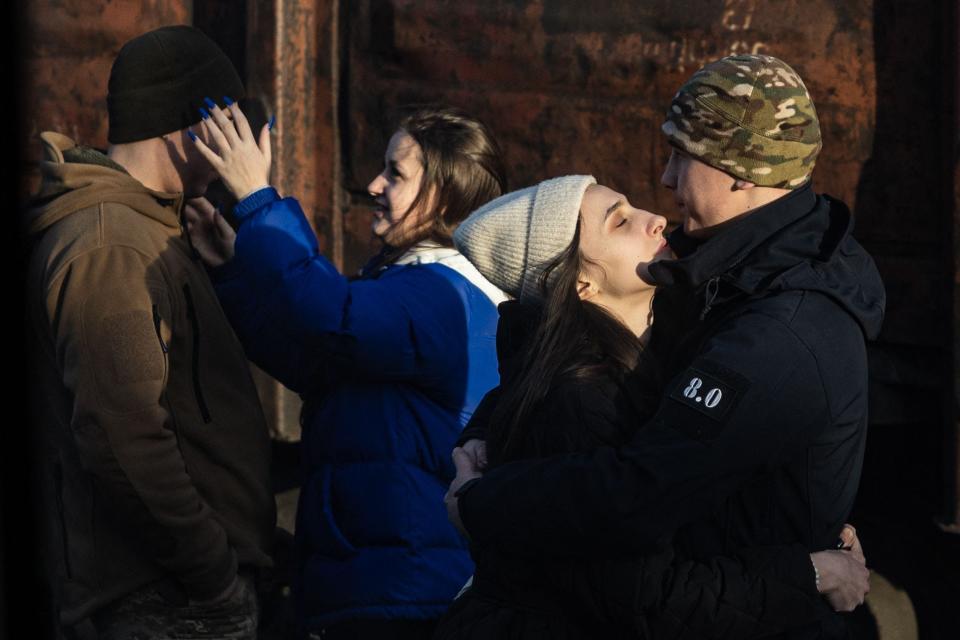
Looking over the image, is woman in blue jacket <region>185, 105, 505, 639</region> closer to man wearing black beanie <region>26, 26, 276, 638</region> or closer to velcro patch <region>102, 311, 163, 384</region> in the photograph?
man wearing black beanie <region>26, 26, 276, 638</region>

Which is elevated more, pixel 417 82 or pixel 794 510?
pixel 417 82

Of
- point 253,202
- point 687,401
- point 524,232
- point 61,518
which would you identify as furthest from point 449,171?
point 687,401

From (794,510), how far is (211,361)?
1.12 metres

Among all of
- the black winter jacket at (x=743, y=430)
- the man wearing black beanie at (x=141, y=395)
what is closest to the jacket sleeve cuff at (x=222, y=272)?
the man wearing black beanie at (x=141, y=395)

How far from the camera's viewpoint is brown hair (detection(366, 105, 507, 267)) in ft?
8.20

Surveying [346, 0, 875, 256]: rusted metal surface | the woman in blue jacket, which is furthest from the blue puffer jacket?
[346, 0, 875, 256]: rusted metal surface

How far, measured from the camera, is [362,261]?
328 cm

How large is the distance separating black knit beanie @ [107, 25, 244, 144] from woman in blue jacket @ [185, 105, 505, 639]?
2.9 inches

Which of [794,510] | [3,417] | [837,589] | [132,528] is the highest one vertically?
[3,417]

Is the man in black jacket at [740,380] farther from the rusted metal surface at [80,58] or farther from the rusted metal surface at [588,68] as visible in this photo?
the rusted metal surface at [80,58]

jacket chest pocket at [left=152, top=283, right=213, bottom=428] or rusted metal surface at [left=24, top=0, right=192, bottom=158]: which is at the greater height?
rusted metal surface at [left=24, top=0, right=192, bottom=158]

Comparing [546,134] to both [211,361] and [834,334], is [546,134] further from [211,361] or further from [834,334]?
[834,334]

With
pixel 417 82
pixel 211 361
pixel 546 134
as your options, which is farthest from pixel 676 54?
pixel 211 361

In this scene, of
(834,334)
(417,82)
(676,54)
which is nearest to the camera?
(834,334)
